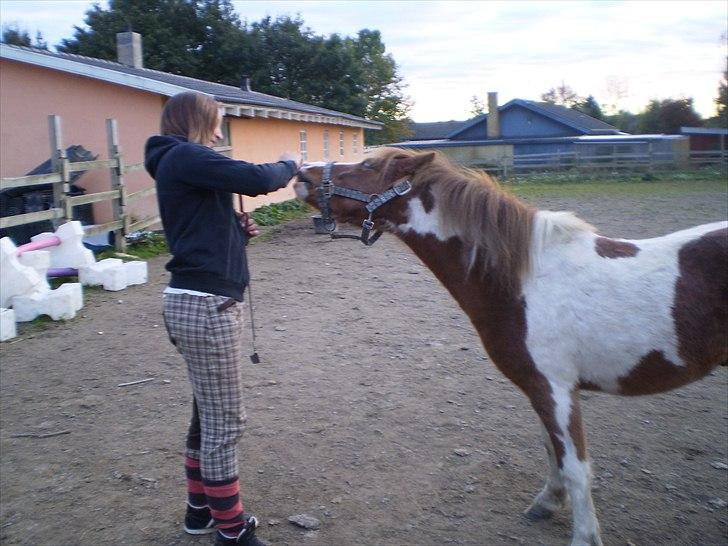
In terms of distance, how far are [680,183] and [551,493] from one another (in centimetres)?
2506

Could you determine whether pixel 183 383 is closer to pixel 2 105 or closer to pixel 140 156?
pixel 140 156

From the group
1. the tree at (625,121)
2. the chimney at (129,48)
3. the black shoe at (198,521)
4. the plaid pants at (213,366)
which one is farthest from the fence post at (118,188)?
the tree at (625,121)

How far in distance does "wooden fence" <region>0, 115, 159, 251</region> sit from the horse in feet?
20.1

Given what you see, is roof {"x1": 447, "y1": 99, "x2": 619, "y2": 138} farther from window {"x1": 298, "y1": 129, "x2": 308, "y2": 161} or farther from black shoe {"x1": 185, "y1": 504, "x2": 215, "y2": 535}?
black shoe {"x1": 185, "y1": 504, "x2": 215, "y2": 535}

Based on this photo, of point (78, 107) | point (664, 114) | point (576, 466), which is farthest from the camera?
point (664, 114)

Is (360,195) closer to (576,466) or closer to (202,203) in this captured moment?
(202,203)

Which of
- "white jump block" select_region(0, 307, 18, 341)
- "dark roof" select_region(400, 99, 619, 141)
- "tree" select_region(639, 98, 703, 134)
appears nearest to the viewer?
"white jump block" select_region(0, 307, 18, 341)

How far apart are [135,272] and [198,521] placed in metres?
5.90

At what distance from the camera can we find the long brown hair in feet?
8.95

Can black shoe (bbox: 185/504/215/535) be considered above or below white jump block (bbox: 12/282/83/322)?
below

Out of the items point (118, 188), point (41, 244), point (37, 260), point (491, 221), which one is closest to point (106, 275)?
point (41, 244)

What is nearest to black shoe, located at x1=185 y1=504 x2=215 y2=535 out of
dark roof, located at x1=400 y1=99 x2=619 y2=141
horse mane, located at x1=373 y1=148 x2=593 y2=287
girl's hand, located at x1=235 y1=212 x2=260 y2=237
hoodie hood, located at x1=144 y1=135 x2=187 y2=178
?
girl's hand, located at x1=235 y1=212 x2=260 y2=237

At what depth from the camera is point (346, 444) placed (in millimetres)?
4062

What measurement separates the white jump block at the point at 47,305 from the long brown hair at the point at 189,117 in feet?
15.9
